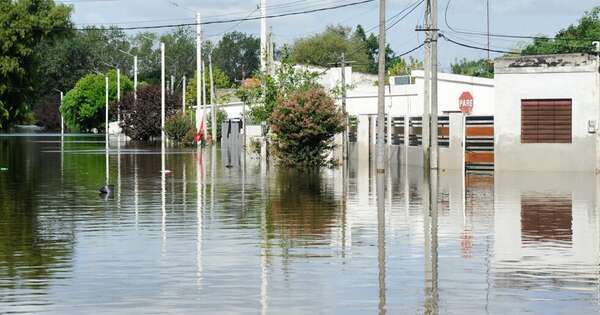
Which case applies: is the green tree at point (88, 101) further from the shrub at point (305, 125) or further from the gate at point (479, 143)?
the gate at point (479, 143)

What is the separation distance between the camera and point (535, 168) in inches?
1601

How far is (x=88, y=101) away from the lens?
167500 mm

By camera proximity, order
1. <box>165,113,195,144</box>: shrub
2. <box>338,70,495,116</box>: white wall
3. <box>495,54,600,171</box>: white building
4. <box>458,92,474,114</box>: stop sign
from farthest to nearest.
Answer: <box>165,113,195,144</box>: shrub < <box>338,70,495,116</box>: white wall < <box>495,54,600,171</box>: white building < <box>458,92,474,114</box>: stop sign

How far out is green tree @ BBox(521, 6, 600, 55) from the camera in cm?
8888

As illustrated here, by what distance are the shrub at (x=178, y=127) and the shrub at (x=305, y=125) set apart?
4194 cm

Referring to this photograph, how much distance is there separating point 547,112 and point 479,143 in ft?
8.97

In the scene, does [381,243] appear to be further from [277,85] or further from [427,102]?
[277,85]

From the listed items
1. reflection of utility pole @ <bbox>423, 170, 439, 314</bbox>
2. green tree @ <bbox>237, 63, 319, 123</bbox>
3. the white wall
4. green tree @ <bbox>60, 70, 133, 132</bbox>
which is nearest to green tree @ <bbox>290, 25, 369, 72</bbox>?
green tree @ <bbox>60, 70, 133, 132</bbox>

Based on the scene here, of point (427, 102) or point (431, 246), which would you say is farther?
point (427, 102)

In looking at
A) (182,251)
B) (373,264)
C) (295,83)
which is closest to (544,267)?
(373,264)

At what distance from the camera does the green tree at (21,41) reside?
273 ft

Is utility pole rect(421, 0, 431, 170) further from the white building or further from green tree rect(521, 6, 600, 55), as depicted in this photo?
green tree rect(521, 6, 600, 55)

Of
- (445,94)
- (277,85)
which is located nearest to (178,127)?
(445,94)

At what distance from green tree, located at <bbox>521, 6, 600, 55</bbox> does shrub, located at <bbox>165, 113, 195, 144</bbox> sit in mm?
24792
